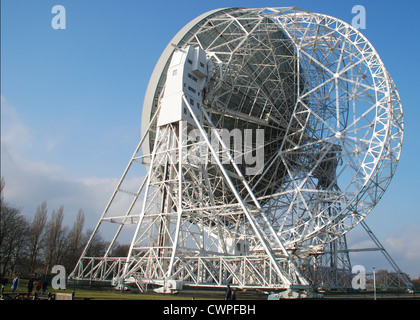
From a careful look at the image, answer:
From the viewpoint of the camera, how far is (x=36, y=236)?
5306 centimetres

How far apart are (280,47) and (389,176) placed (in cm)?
1307

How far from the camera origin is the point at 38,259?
185 ft

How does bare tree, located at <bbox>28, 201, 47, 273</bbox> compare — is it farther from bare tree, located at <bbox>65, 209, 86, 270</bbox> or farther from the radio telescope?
the radio telescope

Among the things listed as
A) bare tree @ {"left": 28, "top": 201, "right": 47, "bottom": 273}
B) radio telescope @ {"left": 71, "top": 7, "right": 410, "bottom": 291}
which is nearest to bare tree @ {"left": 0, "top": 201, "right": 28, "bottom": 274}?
bare tree @ {"left": 28, "top": 201, "right": 47, "bottom": 273}

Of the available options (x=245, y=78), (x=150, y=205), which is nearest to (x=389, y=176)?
(x=245, y=78)

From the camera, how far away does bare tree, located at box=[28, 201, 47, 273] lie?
52.1 meters

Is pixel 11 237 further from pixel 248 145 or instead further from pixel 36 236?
pixel 248 145

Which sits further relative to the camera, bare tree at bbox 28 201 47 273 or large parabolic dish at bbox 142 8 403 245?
bare tree at bbox 28 201 47 273

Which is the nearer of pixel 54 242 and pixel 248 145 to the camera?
pixel 248 145

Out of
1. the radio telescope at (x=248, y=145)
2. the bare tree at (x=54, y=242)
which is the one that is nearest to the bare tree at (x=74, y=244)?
the bare tree at (x=54, y=242)

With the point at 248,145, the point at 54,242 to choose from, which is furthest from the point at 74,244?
the point at 248,145

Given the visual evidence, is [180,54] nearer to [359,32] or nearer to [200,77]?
[200,77]

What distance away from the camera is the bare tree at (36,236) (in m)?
52.1
